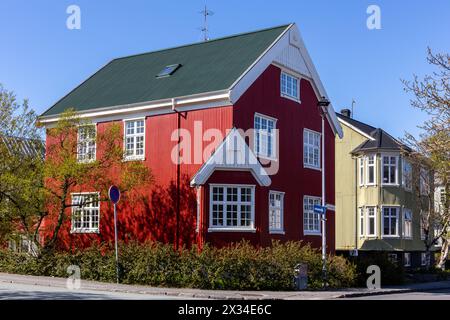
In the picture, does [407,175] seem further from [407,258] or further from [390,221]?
[407,258]

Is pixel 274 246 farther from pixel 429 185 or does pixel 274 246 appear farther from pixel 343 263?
pixel 429 185

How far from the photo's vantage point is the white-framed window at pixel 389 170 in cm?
→ 4434

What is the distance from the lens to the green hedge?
2352 cm

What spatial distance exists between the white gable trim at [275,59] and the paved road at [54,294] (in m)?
10.3

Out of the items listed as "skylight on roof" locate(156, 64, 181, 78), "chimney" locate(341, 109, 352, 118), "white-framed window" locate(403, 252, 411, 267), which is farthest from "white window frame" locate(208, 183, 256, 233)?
"chimney" locate(341, 109, 352, 118)

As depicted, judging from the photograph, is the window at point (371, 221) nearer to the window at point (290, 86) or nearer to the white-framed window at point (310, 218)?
the white-framed window at point (310, 218)

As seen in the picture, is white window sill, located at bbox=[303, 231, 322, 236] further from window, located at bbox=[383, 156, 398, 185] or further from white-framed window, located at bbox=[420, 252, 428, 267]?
white-framed window, located at bbox=[420, 252, 428, 267]

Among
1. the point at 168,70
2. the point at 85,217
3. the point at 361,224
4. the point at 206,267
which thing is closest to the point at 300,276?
the point at 206,267

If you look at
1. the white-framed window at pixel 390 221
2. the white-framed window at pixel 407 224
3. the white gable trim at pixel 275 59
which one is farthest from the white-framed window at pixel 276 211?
the white-framed window at pixel 407 224

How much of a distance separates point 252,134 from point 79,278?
9355 mm

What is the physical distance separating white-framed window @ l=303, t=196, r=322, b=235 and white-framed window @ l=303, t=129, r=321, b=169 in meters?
1.66

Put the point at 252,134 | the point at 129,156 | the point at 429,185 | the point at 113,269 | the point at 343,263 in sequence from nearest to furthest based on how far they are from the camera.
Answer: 1. the point at 113,269
2. the point at 343,263
3. the point at 252,134
4. the point at 129,156
5. the point at 429,185
